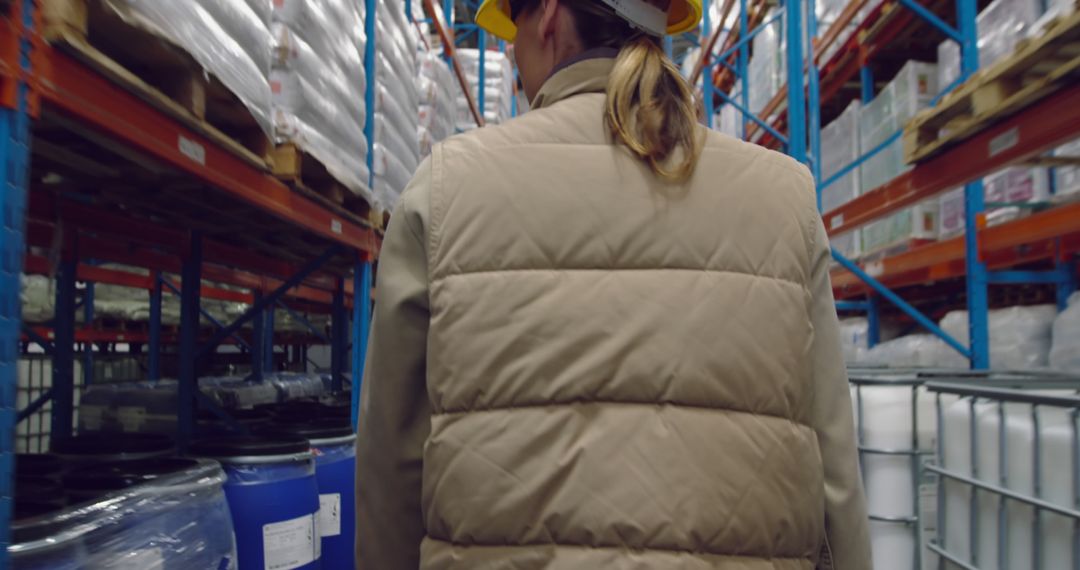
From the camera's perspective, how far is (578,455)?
0.98 m

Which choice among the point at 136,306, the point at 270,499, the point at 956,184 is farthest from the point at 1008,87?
the point at 136,306

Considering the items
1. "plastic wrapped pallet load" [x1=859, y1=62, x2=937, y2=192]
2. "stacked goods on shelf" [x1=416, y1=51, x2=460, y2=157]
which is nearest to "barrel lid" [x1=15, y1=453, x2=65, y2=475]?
"stacked goods on shelf" [x1=416, y1=51, x2=460, y2=157]

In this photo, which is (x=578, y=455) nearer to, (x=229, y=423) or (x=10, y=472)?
(x=10, y=472)

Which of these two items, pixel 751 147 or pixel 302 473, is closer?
pixel 751 147

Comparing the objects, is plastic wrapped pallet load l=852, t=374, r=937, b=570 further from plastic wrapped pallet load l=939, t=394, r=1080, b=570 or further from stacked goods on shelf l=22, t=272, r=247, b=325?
stacked goods on shelf l=22, t=272, r=247, b=325

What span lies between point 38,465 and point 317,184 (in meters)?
1.50

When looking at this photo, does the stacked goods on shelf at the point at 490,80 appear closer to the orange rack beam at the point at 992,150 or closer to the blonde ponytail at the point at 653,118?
the orange rack beam at the point at 992,150

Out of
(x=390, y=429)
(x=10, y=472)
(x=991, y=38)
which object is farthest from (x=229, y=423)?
(x=991, y=38)

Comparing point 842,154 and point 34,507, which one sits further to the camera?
point 842,154

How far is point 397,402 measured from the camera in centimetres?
113

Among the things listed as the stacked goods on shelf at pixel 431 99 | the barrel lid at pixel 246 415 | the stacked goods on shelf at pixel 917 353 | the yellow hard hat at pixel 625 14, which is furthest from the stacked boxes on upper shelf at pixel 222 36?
the stacked goods on shelf at pixel 917 353

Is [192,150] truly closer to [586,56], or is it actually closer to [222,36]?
[222,36]

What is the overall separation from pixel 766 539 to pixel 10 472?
4.19 feet

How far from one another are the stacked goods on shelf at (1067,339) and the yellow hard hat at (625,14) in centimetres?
326
